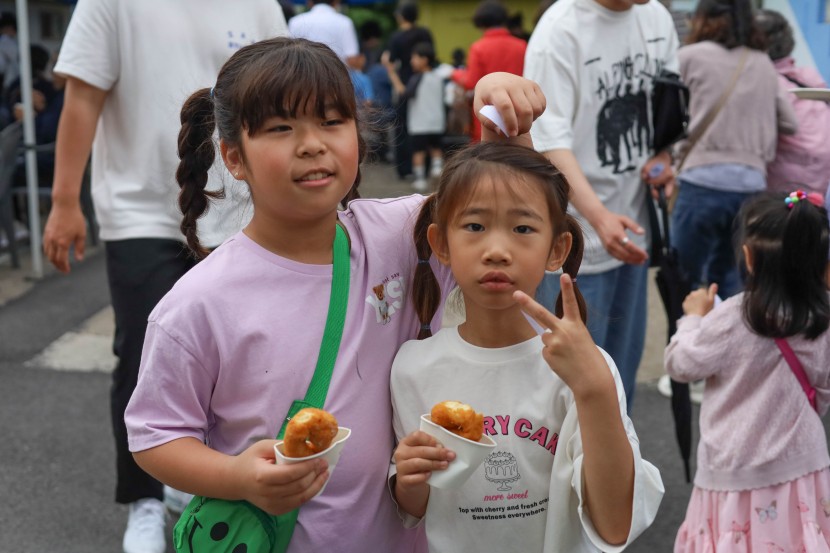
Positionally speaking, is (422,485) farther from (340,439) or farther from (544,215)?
(544,215)

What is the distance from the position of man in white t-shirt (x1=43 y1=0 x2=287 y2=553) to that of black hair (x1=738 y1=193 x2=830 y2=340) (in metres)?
1.72

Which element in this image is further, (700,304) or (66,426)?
(66,426)

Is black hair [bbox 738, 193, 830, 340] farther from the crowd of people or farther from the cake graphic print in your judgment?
the cake graphic print

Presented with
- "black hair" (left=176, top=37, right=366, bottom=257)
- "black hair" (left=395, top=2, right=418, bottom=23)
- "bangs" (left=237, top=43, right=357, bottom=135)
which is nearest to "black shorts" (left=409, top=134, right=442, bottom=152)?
"black hair" (left=395, top=2, right=418, bottom=23)

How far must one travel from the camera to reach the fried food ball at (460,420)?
1.78 m

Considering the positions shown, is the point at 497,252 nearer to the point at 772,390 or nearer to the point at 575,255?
the point at 575,255

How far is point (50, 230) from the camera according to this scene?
375cm

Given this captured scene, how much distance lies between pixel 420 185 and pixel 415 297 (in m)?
10.9

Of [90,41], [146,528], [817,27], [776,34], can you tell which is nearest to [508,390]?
[90,41]

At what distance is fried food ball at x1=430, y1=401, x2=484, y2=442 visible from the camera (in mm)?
1781

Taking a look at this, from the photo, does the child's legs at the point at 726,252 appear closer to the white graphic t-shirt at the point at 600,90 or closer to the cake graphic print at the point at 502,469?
the white graphic t-shirt at the point at 600,90

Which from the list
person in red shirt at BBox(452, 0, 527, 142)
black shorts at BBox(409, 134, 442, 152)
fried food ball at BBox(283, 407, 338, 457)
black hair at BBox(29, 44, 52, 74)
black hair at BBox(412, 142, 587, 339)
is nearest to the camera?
fried food ball at BBox(283, 407, 338, 457)

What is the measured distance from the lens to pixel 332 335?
6.73 feet

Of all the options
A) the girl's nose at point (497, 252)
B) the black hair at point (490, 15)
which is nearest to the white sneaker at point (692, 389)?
the girl's nose at point (497, 252)
